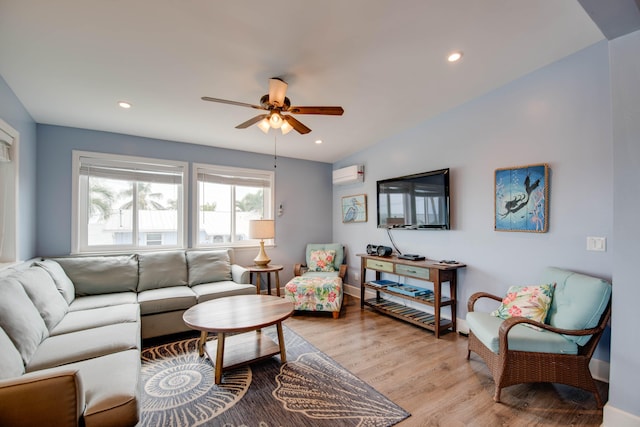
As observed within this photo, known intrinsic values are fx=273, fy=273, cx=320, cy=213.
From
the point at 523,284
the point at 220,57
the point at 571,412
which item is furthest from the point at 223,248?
the point at 571,412

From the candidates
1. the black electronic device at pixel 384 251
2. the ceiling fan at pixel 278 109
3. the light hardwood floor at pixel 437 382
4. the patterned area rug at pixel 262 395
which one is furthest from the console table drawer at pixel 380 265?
the ceiling fan at pixel 278 109

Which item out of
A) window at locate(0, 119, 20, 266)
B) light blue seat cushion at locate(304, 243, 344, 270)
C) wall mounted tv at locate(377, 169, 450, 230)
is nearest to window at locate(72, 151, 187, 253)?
window at locate(0, 119, 20, 266)

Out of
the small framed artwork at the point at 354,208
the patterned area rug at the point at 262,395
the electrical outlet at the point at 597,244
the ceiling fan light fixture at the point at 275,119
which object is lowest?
the patterned area rug at the point at 262,395

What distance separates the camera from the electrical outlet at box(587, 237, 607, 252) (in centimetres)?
209

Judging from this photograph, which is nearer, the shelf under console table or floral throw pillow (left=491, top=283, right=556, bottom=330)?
floral throw pillow (left=491, top=283, right=556, bottom=330)

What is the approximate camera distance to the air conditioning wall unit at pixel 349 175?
454cm

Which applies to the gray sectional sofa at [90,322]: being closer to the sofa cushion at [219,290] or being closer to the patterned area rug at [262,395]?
the sofa cushion at [219,290]

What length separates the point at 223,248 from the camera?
4.29 m

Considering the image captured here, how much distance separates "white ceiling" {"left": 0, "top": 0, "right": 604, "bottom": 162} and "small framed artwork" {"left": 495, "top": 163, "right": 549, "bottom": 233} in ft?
2.96

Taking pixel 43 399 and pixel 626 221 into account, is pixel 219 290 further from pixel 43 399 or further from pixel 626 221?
pixel 626 221

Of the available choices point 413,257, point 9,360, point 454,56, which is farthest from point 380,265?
point 9,360

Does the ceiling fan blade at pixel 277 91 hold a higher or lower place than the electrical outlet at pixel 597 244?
higher

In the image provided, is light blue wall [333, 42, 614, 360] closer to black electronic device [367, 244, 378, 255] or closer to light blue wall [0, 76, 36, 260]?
black electronic device [367, 244, 378, 255]

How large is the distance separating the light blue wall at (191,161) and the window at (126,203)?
0.11 meters
